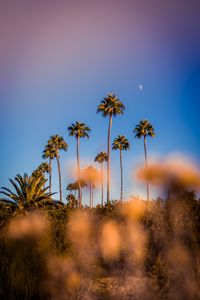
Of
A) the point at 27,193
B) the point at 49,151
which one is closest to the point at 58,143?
the point at 49,151

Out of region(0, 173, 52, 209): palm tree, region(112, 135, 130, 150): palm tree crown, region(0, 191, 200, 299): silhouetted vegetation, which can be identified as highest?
region(112, 135, 130, 150): palm tree crown

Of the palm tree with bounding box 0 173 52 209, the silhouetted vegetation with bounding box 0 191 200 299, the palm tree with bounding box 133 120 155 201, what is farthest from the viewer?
the palm tree with bounding box 133 120 155 201

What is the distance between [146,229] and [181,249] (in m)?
2.26

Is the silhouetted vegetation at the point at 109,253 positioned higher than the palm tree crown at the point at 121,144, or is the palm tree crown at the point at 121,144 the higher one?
the palm tree crown at the point at 121,144

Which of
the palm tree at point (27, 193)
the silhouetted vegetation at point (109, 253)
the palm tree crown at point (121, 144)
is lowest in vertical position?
the silhouetted vegetation at point (109, 253)

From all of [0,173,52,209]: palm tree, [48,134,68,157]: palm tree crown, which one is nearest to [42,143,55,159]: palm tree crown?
[48,134,68,157]: palm tree crown

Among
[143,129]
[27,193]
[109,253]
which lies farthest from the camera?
[143,129]

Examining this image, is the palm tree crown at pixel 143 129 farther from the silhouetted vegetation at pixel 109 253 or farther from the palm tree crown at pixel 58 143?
the silhouetted vegetation at pixel 109 253

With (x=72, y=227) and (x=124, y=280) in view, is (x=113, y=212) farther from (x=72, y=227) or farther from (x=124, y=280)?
(x=124, y=280)

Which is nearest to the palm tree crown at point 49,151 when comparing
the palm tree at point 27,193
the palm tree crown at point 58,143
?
the palm tree crown at point 58,143

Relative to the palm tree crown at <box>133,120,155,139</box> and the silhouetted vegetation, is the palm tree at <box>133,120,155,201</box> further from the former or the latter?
the silhouetted vegetation

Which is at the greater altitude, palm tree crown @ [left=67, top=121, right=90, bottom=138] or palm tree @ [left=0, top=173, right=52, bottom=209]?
palm tree crown @ [left=67, top=121, right=90, bottom=138]

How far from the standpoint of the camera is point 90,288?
13.0 m

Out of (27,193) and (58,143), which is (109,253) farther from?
(58,143)
